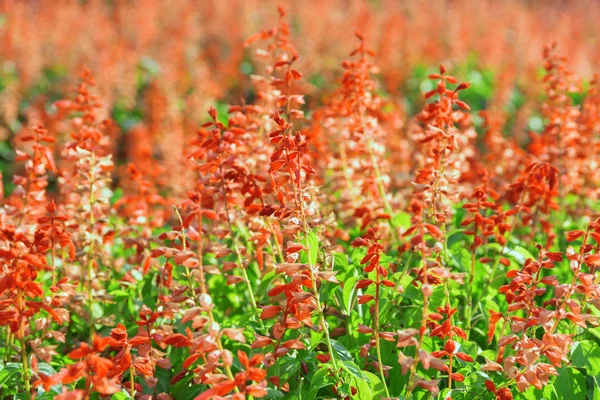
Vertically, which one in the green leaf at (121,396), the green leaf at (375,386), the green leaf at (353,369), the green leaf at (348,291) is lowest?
the green leaf at (121,396)

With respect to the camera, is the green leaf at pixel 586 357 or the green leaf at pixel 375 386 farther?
the green leaf at pixel 586 357

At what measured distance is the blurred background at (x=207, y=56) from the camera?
7.73 m

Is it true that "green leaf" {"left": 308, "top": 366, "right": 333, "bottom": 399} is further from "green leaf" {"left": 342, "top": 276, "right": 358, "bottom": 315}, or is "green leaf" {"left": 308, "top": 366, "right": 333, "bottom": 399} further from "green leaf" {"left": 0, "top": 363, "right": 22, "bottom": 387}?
"green leaf" {"left": 0, "top": 363, "right": 22, "bottom": 387}

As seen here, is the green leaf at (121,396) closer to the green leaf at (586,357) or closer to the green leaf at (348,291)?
the green leaf at (348,291)

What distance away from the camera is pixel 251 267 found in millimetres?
2992

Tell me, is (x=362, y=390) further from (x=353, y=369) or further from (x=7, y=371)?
(x=7, y=371)

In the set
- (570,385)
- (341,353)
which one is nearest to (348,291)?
(341,353)

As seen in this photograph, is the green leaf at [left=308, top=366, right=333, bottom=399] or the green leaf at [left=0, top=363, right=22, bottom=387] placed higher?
the green leaf at [left=308, top=366, right=333, bottom=399]

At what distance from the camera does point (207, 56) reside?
33.6ft

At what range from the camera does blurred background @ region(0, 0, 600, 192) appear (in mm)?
7727

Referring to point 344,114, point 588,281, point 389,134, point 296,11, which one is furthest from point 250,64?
point 588,281

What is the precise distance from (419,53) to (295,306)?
26.6 feet

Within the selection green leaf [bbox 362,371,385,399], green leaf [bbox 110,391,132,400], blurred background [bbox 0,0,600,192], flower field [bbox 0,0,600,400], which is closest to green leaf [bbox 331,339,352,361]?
flower field [bbox 0,0,600,400]

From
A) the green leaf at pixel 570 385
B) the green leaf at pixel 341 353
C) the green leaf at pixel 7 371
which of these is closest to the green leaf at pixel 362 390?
the green leaf at pixel 341 353
